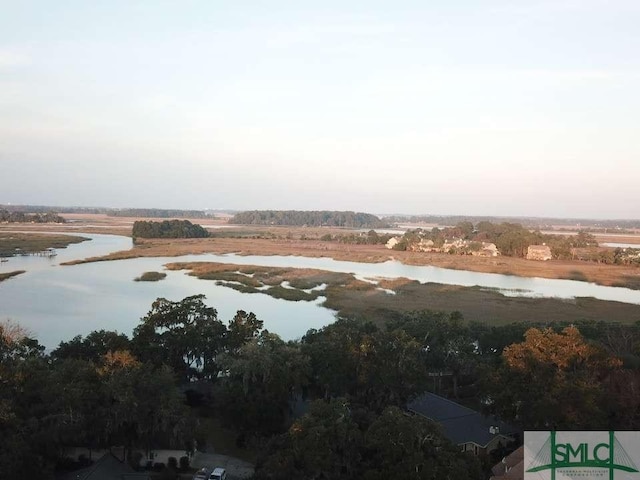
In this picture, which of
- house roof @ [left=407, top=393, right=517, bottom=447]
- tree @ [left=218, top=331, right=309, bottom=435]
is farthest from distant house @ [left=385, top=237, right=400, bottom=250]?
tree @ [left=218, top=331, right=309, bottom=435]

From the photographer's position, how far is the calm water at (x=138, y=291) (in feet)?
88.8

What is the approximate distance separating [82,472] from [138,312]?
1759 cm

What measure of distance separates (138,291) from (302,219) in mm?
110159

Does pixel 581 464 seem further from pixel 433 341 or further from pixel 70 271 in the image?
pixel 70 271

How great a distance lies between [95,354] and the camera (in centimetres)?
1656

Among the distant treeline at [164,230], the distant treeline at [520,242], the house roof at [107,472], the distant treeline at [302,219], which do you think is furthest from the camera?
the distant treeline at [302,219]

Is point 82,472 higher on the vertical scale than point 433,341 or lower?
lower

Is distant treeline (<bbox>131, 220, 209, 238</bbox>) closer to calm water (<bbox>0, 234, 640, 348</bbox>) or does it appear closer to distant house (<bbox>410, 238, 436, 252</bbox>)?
calm water (<bbox>0, 234, 640, 348</bbox>)

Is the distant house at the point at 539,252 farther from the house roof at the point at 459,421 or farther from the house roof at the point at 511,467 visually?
the house roof at the point at 511,467

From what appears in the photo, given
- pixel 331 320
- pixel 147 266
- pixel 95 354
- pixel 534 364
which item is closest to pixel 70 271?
pixel 147 266

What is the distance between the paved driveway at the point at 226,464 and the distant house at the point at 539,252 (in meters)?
58.3

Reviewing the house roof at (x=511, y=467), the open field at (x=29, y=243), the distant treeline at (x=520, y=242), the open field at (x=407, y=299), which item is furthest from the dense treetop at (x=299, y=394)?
the distant treeline at (x=520, y=242)

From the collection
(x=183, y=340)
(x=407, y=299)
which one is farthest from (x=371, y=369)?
(x=407, y=299)

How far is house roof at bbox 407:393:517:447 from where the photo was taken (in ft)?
46.3
